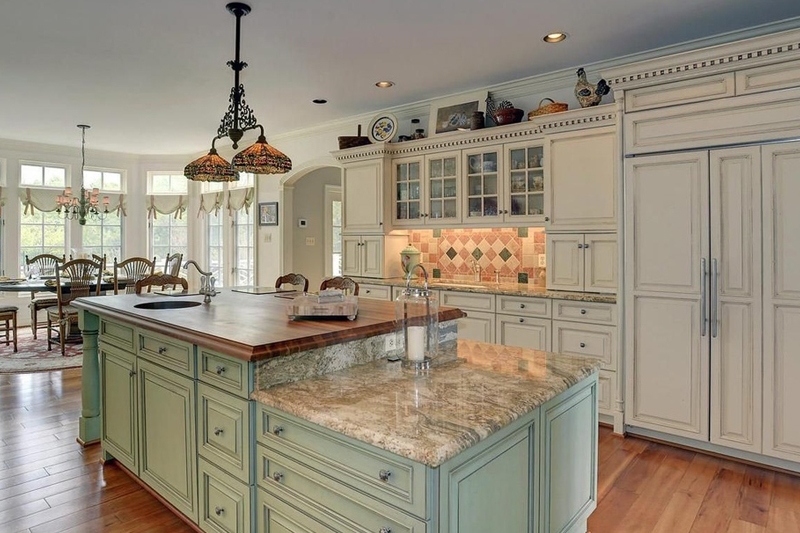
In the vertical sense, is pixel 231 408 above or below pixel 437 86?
below

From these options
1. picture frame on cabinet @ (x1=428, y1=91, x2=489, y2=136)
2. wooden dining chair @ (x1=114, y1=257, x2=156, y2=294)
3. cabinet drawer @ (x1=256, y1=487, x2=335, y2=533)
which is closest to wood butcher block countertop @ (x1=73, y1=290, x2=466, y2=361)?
cabinet drawer @ (x1=256, y1=487, x2=335, y2=533)

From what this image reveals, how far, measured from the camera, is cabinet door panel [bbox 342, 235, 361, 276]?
5.34 metres

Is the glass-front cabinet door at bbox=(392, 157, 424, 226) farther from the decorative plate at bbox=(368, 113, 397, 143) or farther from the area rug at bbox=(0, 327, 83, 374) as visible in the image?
the area rug at bbox=(0, 327, 83, 374)

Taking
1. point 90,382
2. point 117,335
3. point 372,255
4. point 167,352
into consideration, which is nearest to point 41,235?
point 372,255

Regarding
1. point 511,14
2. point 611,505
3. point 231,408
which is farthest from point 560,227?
point 231,408

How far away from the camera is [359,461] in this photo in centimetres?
133

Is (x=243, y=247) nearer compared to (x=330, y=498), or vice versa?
(x=330, y=498)

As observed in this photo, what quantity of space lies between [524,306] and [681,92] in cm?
180

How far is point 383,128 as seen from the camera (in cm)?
525

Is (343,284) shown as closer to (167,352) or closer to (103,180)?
(167,352)

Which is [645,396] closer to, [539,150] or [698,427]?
[698,427]

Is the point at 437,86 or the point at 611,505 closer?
the point at 611,505

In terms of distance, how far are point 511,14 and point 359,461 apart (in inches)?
116

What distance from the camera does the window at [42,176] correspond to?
732 cm
